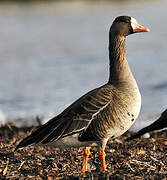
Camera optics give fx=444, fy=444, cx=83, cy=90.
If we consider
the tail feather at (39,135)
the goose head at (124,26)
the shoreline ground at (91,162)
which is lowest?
the shoreline ground at (91,162)

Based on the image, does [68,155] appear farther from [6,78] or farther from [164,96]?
[6,78]

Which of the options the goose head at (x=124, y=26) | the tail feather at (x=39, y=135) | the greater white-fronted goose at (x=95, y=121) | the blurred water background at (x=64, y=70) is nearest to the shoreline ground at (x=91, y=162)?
the greater white-fronted goose at (x=95, y=121)

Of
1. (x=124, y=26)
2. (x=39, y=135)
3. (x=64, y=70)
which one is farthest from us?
(x=64, y=70)

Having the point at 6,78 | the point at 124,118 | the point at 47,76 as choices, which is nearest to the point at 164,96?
the point at 47,76

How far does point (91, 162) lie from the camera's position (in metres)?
6.51

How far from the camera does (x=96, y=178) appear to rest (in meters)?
5.59

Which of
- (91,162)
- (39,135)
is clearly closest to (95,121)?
(39,135)

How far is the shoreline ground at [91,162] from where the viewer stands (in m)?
5.83

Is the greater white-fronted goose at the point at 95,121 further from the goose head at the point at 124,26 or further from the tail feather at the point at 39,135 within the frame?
the goose head at the point at 124,26

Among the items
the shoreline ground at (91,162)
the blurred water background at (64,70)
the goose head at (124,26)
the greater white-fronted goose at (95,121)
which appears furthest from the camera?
the blurred water background at (64,70)

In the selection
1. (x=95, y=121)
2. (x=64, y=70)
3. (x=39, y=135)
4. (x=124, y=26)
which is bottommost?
(x=64, y=70)

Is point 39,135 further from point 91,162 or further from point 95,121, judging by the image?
point 91,162

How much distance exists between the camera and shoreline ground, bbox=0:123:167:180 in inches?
229

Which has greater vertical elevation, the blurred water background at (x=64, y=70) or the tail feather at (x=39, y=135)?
the tail feather at (x=39, y=135)
